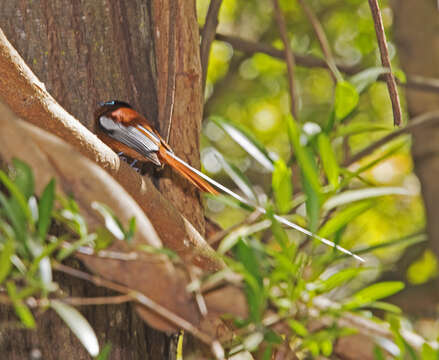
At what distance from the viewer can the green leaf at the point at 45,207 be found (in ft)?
3.01

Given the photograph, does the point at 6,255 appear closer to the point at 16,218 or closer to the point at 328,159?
the point at 16,218

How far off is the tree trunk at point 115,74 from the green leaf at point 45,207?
0.70 meters

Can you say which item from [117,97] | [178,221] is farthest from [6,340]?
[117,97]

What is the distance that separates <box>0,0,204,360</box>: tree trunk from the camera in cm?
162

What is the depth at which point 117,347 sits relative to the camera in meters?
1.66

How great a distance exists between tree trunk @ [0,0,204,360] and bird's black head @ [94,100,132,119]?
0.07 feet

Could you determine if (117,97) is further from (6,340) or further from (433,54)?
(433,54)

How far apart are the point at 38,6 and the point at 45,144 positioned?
97 centimetres

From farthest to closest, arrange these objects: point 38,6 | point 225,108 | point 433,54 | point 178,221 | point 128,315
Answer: point 225,108 < point 433,54 < point 38,6 < point 128,315 < point 178,221

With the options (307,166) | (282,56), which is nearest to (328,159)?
(307,166)

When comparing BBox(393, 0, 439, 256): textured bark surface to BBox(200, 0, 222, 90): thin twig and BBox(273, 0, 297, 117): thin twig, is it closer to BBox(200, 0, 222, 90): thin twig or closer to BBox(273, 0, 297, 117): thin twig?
BBox(273, 0, 297, 117): thin twig

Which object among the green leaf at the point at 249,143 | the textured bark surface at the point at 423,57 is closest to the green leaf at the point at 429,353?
the green leaf at the point at 249,143

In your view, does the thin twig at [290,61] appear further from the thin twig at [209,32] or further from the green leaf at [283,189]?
the green leaf at [283,189]

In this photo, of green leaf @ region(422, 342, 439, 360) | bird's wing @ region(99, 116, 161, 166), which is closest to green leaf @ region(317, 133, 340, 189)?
green leaf @ region(422, 342, 439, 360)
